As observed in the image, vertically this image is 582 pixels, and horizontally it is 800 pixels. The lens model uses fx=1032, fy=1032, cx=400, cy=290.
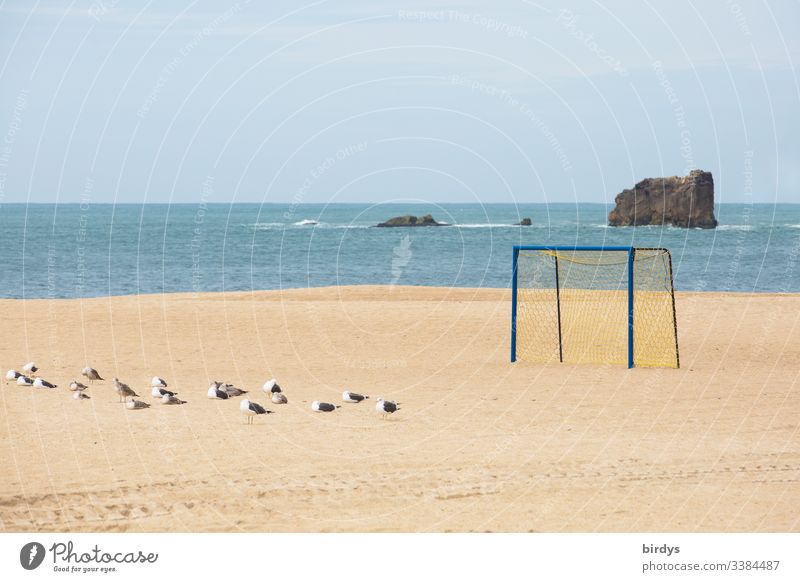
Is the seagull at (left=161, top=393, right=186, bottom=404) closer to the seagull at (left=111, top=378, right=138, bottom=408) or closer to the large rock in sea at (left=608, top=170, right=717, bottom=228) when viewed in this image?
the seagull at (left=111, top=378, right=138, bottom=408)

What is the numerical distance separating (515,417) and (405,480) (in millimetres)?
3927

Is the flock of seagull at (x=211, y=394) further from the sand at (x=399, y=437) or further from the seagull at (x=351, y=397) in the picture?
the sand at (x=399, y=437)

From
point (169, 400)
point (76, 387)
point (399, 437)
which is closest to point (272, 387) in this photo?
point (169, 400)

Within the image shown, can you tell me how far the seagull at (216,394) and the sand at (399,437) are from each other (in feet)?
0.43

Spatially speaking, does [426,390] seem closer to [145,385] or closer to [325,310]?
[145,385]

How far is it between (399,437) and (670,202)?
108414 millimetres

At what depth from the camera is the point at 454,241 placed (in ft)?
291

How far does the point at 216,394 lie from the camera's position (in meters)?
16.2

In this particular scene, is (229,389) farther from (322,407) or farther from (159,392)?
(322,407)

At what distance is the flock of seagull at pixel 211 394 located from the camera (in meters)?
15.0

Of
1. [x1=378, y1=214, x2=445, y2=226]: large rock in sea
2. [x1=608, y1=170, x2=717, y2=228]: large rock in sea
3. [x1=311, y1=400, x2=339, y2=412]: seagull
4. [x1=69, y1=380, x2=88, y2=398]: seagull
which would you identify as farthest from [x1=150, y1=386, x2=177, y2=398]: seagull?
[x1=378, y1=214, x2=445, y2=226]: large rock in sea

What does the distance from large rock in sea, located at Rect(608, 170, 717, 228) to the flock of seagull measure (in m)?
101

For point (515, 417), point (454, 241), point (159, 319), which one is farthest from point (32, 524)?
point (454, 241)

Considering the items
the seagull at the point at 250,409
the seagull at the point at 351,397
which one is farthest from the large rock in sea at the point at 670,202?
the seagull at the point at 250,409
